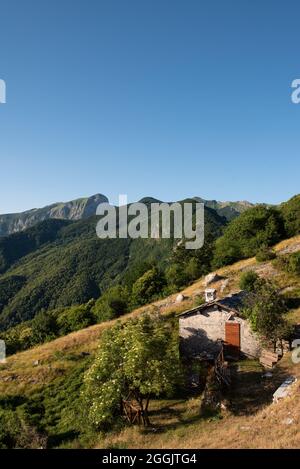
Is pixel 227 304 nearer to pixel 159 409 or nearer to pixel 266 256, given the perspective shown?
pixel 159 409

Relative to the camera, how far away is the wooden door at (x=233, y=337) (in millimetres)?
38875

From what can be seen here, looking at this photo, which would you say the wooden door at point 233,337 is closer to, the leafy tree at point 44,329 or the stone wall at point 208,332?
the stone wall at point 208,332

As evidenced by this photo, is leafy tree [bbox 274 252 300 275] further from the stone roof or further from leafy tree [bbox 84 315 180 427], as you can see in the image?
leafy tree [bbox 84 315 180 427]

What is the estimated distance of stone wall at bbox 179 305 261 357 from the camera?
38.7 meters

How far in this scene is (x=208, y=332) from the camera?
40562 mm

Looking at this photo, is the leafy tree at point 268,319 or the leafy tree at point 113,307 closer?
the leafy tree at point 268,319

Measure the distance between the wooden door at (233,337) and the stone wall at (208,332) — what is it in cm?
37

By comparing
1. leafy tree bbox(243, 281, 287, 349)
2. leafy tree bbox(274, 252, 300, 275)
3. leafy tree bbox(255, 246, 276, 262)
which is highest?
leafy tree bbox(255, 246, 276, 262)

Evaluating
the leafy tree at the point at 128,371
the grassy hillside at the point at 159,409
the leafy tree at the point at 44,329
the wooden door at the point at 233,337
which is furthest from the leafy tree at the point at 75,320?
the leafy tree at the point at 128,371

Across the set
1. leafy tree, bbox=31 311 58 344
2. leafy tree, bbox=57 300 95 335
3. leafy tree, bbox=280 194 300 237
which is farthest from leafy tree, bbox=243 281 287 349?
leafy tree, bbox=31 311 58 344

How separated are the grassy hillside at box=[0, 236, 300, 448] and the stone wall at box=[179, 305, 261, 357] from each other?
2604mm

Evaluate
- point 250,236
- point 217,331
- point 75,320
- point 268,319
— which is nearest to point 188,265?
point 250,236

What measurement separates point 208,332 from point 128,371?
15.4 metres
